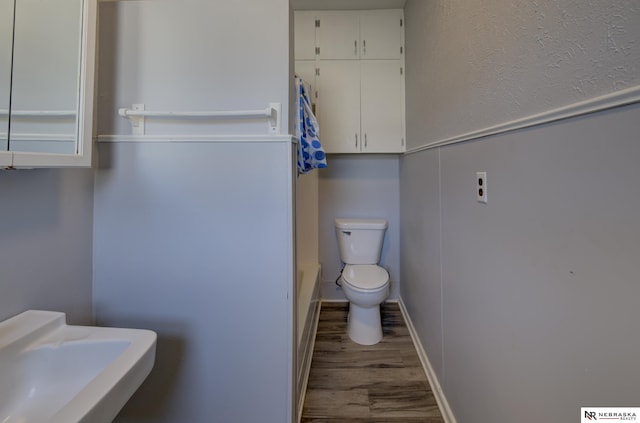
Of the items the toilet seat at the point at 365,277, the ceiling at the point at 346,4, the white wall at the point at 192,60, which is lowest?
the toilet seat at the point at 365,277

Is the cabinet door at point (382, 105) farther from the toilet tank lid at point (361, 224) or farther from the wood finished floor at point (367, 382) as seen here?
the wood finished floor at point (367, 382)

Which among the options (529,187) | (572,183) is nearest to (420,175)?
(529,187)

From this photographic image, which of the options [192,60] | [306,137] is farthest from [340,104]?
[192,60]

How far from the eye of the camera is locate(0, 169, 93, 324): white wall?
0.89 meters

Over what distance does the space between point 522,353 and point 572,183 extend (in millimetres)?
530

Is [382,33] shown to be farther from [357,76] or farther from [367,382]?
[367,382]

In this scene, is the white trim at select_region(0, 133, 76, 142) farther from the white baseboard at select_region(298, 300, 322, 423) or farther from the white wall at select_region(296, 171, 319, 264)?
the white wall at select_region(296, 171, 319, 264)

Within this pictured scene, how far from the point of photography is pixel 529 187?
0.82 meters

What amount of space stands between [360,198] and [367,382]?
1523mm

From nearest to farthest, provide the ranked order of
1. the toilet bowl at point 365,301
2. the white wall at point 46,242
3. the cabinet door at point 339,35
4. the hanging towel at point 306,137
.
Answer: the white wall at point 46,242, the hanging towel at point 306,137, the toilet bowl at point 365,301, the cabinet door at point 339,35

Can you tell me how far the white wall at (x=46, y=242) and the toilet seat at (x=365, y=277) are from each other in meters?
1.51

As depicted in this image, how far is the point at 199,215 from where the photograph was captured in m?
1.23

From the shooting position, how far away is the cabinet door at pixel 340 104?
7.87 feet

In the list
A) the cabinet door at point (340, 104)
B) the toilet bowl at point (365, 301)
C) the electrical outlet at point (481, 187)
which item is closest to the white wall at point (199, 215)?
the electrical outlet at point (481, 187)
